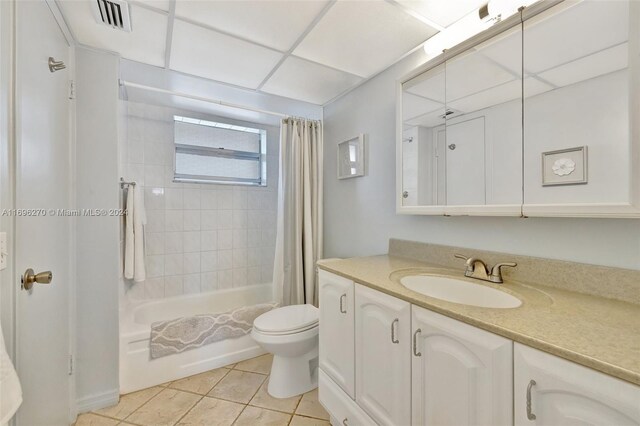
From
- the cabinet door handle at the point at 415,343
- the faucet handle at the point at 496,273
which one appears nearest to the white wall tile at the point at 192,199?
the cabinet door handle at the point at 415,343

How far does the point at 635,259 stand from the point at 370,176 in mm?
1359

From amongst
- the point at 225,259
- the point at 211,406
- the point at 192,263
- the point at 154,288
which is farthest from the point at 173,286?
the point at 211,406

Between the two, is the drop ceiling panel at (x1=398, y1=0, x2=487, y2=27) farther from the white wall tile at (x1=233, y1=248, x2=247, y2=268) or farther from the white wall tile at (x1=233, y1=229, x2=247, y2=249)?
the white wall tile at (x1=233, y1=248, x2=247, y2=268)

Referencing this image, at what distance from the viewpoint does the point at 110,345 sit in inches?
63.4

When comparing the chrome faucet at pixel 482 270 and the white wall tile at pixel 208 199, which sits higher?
the white wall tile at pixel 208 199

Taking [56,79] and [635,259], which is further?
[56,79]

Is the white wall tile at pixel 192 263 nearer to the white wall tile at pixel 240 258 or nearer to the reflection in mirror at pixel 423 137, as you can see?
the white wall tile at pixel 240 258

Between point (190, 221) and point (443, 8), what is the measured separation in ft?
8.12

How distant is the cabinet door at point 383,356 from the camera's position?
38.7 inches

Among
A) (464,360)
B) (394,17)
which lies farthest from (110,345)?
(394,17)

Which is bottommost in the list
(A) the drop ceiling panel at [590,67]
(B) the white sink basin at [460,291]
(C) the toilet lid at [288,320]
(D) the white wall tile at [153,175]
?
(C) the toilet lid at [288,320]

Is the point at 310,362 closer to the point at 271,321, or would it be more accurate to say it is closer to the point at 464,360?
the point at 271,321

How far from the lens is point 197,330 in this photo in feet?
6.26

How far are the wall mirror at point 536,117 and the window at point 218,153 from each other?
6.16 feet
